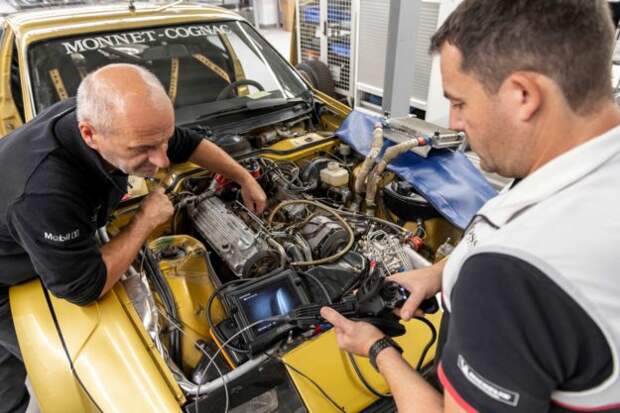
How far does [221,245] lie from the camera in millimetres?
1572

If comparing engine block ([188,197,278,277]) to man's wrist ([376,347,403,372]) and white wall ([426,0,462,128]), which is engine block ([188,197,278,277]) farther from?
white wall ([426,0,462,128])

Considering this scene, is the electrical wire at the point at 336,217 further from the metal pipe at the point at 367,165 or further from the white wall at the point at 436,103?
the white wall at the point at 436,103

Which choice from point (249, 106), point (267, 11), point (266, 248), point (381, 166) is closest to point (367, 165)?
point (381, 166)

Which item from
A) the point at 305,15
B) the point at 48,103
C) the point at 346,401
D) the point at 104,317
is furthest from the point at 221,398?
the point at 305,15

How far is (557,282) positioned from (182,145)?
1.58m

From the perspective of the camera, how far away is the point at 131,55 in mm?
2338

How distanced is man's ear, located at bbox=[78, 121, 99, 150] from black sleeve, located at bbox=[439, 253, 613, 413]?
117 centimetres

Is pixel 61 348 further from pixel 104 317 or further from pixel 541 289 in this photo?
pixel 541 289

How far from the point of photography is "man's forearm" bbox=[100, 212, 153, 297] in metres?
1.32

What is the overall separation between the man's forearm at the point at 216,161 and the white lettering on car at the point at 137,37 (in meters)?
0.92

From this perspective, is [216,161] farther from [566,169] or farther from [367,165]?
[566,169]

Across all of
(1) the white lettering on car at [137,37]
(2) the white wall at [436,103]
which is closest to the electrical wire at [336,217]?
(1) the white lettering on car at [137,37]

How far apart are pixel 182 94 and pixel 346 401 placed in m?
1.97

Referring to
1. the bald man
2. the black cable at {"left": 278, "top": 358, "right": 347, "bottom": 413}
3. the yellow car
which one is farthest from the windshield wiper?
the black cable at {"left": 278, "top": 358, "right": 347, "bottom": 413}
